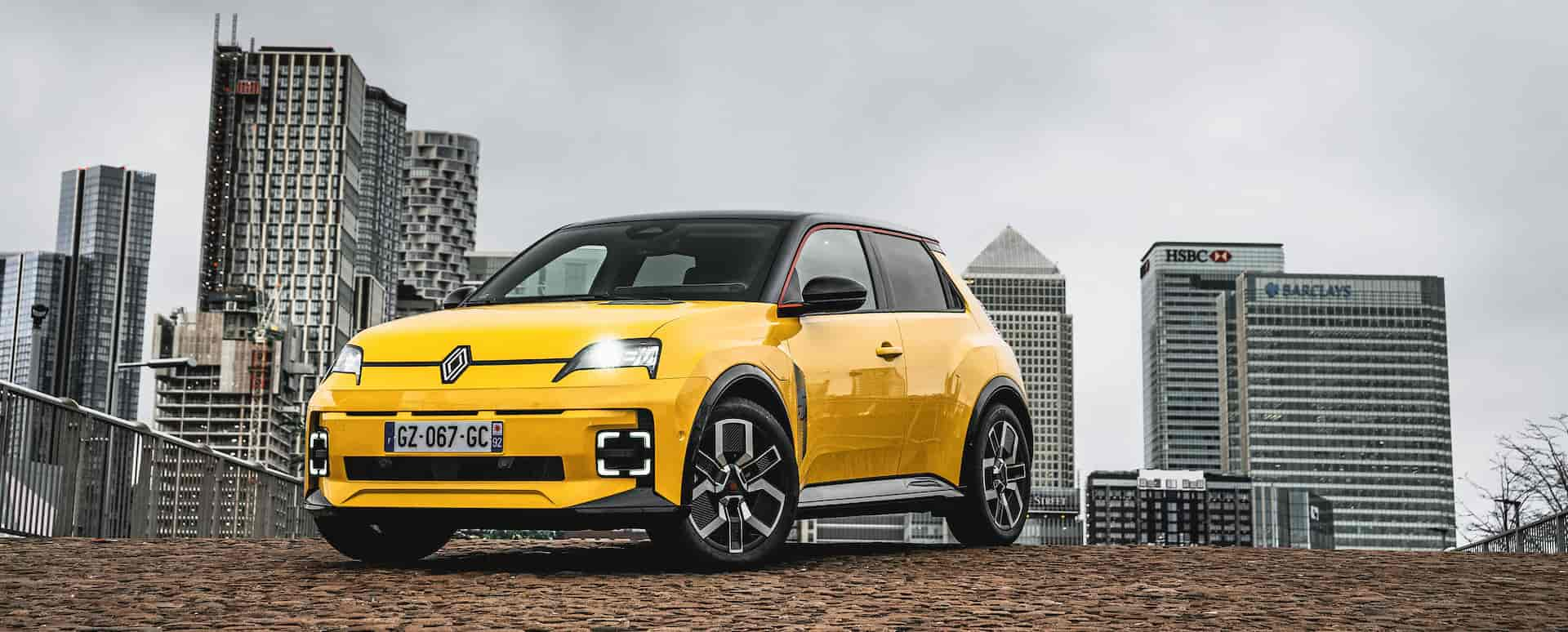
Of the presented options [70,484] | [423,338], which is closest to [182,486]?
[70,484]

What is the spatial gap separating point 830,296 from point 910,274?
5.16ft

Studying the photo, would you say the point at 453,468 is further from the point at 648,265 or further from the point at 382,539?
the point at 648,265

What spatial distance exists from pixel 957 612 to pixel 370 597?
2142 millimetres

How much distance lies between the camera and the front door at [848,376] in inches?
306

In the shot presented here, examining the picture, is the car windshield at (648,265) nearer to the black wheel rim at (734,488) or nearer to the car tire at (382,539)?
the black wheel rim at (734,488)

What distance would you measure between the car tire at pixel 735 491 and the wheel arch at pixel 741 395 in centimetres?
2

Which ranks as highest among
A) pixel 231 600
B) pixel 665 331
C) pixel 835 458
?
pixel 665 331

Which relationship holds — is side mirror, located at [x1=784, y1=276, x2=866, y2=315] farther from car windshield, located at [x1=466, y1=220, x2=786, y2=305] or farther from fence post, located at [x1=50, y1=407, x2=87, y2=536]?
fence post, located at [x1=50, y1=407, x2=87, y2=536]

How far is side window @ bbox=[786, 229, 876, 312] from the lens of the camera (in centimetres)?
811

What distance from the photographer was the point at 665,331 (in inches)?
274

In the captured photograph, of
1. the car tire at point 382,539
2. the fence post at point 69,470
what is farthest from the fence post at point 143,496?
the car tire at point 382,539

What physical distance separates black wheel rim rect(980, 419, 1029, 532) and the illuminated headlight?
363 centimetres

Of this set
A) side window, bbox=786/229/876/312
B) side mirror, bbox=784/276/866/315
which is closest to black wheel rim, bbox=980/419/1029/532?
side window, bbox=786/229/876/312

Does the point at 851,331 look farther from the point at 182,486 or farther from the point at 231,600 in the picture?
the point at 182,486
